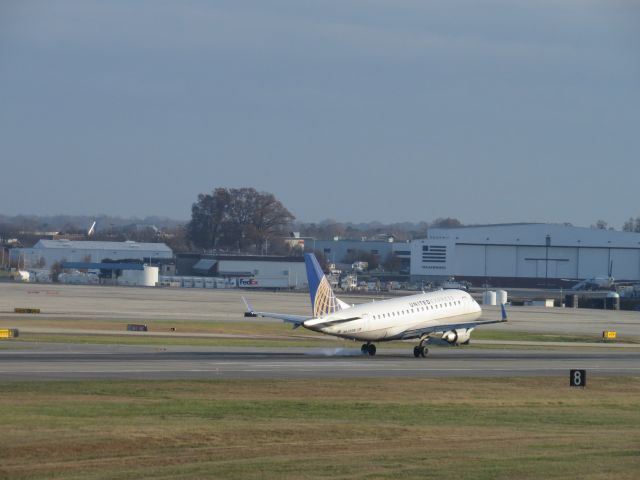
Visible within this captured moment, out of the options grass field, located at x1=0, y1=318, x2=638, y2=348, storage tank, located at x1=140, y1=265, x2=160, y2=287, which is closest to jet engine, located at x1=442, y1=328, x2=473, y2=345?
grass field, located at x1=0, y1=318, x2=638, y2=348

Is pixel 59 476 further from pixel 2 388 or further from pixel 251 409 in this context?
pixel 2 388

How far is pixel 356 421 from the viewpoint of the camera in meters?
36.2

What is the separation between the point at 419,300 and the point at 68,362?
915 inches

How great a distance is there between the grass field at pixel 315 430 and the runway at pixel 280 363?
13.2 ft

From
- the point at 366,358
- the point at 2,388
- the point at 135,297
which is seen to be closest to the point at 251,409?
the point at 2,388

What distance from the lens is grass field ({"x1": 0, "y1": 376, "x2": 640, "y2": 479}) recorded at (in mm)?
27375

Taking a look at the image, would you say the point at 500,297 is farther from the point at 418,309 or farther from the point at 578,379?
the point at 578,379

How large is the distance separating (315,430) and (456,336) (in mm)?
37647

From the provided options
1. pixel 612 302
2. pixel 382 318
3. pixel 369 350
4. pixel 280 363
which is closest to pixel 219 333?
pixel 369 350

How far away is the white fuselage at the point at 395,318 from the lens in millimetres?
62531

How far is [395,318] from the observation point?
65.6 meters

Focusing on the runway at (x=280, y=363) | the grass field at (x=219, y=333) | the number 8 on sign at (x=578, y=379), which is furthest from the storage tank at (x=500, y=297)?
the number 8 on sign at (x=578, y=379)

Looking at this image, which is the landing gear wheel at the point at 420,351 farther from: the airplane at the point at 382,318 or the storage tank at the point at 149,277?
the storage tank at the point at 149,277

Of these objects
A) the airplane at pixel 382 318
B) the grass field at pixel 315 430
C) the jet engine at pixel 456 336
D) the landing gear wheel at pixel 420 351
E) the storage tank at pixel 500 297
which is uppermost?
the storage tank at pixel 500 297
